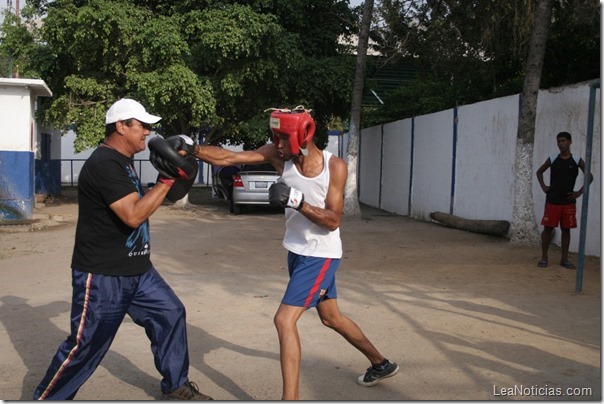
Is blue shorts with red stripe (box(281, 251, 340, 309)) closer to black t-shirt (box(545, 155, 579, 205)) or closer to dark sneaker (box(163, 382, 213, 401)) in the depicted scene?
dark sneaker (box(163, 382, 213, 401))

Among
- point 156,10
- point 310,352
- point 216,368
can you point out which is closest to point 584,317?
point 310,352

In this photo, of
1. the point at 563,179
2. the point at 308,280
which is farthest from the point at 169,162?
the point at 563,179

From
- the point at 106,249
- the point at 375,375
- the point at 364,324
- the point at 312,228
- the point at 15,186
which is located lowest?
the point at 364,324

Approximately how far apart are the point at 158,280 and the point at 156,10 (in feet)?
49.6

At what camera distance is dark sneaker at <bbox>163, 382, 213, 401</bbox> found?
4168 mm

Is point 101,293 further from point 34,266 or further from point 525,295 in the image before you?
point 34,266

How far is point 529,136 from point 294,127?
7.55m

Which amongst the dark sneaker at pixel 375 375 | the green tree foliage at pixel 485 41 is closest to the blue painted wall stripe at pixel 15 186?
the green tree foliage at pixel 485 41

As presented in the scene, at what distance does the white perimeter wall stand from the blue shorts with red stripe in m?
6.64

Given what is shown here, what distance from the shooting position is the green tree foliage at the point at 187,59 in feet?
51.5

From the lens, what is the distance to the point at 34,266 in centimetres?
922

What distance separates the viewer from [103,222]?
150 inches

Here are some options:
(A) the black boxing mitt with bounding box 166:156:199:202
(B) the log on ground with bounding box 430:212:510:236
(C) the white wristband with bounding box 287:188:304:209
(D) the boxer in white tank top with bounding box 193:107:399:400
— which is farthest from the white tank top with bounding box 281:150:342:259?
(B) the log on ground with bounding box 430:212:510:236

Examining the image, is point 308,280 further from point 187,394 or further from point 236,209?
point 236,209
